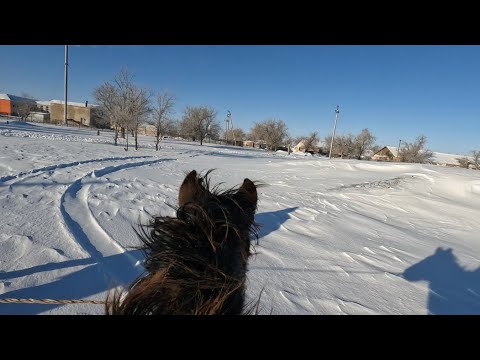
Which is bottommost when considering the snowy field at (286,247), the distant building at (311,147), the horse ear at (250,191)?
the snowy field at (286,247)

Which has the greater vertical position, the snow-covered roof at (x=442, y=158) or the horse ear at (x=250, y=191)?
the snow-covered roof at (x=442, y=158)

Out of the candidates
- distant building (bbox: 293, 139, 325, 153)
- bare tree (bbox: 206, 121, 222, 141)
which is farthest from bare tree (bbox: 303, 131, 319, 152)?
bare tree (bbox: 206, 121, 222, 141)

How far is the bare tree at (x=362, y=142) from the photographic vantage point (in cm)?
6225

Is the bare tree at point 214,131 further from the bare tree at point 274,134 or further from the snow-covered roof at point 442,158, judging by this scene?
the snow-covered roof at point 442,158

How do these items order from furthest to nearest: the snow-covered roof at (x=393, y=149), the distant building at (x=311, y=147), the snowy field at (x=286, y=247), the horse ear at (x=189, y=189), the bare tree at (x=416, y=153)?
the distant building at (x=311, y=147) < the snow-covered roof at (x=393, y=149) < the bare tree at (x=416, y=153) < the snowy field at (x=286, y=247) < the horse ear at (x=189, y=189)

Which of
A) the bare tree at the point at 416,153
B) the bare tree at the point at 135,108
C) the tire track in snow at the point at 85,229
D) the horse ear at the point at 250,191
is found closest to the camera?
the horse ear at the point at 250,191

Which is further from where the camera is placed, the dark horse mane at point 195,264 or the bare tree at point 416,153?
the bare tree at point 416,153

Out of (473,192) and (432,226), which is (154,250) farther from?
(473,192)

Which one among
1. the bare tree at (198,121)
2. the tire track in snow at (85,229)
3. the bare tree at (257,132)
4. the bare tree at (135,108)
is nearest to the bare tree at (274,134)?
the bare tree at (257,132)

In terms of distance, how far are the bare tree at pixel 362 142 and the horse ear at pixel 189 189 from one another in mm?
67202

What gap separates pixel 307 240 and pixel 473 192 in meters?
8.25

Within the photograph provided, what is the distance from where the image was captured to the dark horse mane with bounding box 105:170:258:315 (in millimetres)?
894

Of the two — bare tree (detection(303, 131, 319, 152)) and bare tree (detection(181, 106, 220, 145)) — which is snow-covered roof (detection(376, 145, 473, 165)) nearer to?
bare tree (detection(303, 131, 319, 152))
